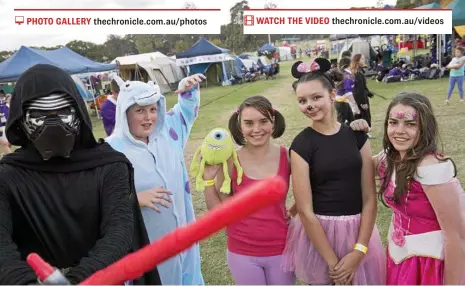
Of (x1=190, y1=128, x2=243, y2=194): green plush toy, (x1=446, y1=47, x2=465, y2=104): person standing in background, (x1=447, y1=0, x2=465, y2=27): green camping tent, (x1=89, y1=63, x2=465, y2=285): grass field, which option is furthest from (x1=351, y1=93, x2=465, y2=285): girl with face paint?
(x1=447, y1=0, x2=465, y2=27): green camping tent

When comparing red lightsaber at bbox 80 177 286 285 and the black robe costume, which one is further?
the black robe costume

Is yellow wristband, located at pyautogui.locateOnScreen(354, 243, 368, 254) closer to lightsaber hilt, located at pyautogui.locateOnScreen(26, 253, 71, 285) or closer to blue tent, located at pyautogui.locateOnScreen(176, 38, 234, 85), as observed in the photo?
lightsaber hilt, located at pyautogui.locateOnScreen(26, 253, 71, 285)

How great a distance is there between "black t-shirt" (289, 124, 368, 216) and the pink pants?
1.26 feet

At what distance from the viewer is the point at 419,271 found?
6.10 ft

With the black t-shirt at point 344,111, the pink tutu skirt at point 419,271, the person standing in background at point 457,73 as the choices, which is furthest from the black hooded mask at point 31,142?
the person standing in background at point 457,73

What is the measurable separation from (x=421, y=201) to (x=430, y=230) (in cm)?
14

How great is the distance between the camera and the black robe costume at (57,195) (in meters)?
1.26

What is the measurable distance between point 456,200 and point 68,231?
154 cm

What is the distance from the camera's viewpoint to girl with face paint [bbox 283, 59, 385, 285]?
200 cm

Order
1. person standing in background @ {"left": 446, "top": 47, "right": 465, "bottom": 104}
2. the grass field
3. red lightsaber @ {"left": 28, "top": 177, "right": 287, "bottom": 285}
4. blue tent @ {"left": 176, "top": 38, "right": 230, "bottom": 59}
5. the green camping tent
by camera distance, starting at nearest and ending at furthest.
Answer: red lightsaber @ {"left": 28, "top": 177, "right": 287, "bottom": 285}, the grass field, person standing in background @ {"left": 446, "top": 47, "right": 465, "bottom": 104}, the green camping tent, blue tent @ {"left": 176, "top": 38, "right": 230, "bottom": 59}

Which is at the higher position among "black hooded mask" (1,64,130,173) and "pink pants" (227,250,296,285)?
"black hooded mask" (1,64,130,173)

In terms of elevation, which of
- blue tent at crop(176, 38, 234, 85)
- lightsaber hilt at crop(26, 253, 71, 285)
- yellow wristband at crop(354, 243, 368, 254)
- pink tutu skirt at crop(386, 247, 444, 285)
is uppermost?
blue tent at crop(176, 38, 234, 85)

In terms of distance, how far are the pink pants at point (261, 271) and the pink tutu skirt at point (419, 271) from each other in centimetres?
56

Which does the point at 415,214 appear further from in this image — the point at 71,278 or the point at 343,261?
the point at 71,278
